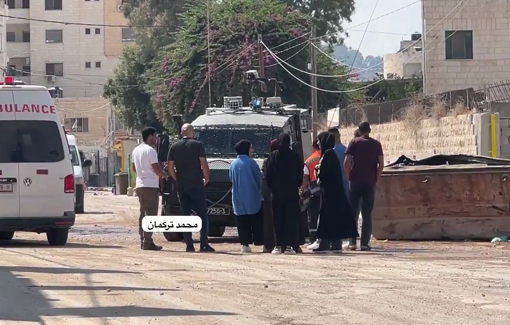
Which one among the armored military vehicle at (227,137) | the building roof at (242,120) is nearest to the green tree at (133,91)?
the armored military vehicle at (227,137)

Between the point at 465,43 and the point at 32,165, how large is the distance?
3984 centimetres

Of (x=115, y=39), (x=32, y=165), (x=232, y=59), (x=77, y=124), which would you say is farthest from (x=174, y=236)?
(x=115, y=39)

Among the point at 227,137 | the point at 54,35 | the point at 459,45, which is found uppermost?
the point at 54,35

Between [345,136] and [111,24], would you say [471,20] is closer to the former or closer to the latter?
[345,136]

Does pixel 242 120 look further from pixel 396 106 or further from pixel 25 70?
pixel 25 70

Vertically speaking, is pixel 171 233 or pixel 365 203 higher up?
pixel 365 203

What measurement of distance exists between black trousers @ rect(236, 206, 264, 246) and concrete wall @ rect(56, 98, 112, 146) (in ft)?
217

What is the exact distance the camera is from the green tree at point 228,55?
49.0 meters

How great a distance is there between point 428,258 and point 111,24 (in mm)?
75247

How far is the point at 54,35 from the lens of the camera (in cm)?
8981

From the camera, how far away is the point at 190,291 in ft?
38.8

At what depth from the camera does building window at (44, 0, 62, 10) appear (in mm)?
89188

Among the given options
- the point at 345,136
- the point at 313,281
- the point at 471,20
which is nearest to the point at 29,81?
the point at 471,20

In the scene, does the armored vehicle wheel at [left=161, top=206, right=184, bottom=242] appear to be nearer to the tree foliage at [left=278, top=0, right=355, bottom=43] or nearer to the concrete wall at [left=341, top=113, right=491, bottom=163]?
the concrete wall at [left=341, top=113, right=491, bottom=163]
